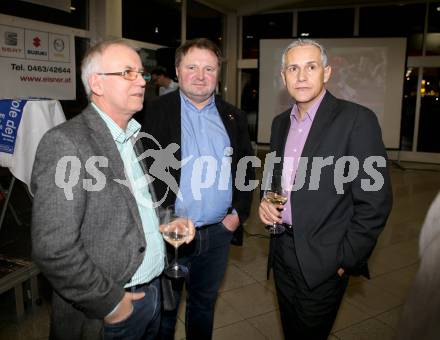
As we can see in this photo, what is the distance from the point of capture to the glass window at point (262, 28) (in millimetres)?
10297

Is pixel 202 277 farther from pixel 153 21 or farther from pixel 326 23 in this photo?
pixel 326 23

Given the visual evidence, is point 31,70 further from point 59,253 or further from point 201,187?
point 59,253

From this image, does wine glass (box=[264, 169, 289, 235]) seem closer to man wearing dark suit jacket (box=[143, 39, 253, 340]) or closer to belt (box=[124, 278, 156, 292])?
man wearing dark suit jacket (box=[143, 39, 253, 340])

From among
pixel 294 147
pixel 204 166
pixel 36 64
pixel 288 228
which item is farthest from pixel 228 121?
pixel 36 64

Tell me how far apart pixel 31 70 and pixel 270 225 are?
433 centimetres

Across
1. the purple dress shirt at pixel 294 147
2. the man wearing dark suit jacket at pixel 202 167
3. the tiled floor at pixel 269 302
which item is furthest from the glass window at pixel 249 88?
the purple dress shirt at pixel 294 147

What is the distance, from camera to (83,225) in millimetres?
1287

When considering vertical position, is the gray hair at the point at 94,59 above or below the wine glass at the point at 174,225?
above

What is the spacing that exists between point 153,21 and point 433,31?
267 inches

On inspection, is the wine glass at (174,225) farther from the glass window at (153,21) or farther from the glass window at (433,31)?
the glass window at (433,31)

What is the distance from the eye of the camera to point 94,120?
4.49ft

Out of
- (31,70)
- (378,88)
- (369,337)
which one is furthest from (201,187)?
(378,88)

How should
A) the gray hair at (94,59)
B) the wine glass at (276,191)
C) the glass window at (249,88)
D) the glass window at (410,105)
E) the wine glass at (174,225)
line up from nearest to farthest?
the gray hair at (94,59) → the wine glass at (174,225) → the wine glass at (276,191) → the glass window at (410,105) → the glass window at (249,88)

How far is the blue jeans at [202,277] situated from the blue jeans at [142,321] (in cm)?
44
